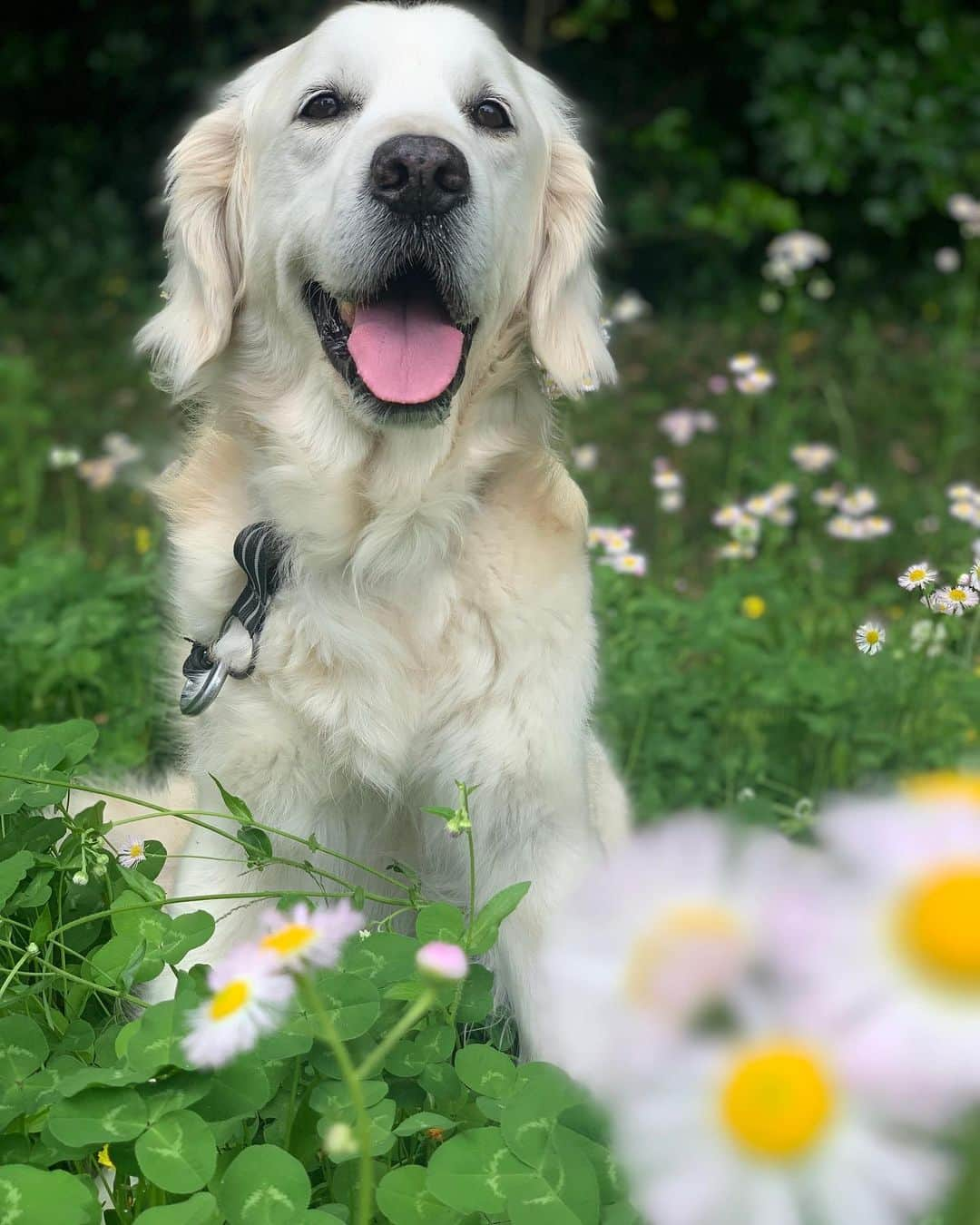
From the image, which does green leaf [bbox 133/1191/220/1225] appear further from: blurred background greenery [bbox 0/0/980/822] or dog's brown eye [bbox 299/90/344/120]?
blurred background greenery [bbox 0/0/980/822]

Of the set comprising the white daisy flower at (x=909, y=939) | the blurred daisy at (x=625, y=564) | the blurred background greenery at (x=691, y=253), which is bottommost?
the blurred background greenery at (x=691, y=253)

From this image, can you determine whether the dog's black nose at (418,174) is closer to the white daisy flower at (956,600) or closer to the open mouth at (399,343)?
the open mouth at (399,343)

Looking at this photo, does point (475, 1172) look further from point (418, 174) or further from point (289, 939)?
point (418, 174)

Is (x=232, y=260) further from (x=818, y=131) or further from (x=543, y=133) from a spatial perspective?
(x=818, y=131)

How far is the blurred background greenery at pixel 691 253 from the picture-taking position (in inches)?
183

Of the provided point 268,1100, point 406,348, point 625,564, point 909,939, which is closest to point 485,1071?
point 268,1100

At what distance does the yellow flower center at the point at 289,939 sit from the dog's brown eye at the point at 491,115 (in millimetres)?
1724

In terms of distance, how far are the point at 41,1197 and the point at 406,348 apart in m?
1.36

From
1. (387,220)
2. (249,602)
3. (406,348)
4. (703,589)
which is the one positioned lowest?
(703,589)

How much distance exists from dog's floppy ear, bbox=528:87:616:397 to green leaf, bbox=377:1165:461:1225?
53.2 inches

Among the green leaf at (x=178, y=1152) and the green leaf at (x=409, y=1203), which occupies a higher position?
the green leaf at (x=178, y=1152)

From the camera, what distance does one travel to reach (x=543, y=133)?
95.7 inches

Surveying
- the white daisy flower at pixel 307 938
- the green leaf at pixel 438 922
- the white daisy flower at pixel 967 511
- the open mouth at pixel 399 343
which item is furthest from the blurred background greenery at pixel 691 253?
the white daisy flower at pixel 307 938

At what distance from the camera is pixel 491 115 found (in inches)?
89.4
